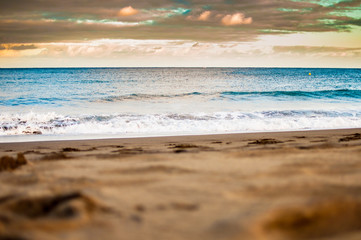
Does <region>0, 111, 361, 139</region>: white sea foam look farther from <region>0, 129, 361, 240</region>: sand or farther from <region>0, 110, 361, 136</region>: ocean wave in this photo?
<region>0, 129, 361, 240</region>: sand

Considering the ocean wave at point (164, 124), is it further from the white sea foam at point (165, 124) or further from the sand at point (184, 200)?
the sand at point (184, 200)

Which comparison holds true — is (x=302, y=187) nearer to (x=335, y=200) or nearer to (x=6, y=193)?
(x=335, y=200)

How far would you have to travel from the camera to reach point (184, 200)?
2.08 m

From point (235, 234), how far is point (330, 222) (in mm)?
629

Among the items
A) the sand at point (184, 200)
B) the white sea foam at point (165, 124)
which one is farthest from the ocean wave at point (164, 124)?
the sand at point (184, 200)

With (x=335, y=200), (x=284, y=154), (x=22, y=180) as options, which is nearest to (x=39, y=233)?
(x=22, y=180)

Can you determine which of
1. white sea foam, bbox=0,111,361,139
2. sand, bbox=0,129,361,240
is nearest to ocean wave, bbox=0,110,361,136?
white sea foam, bbox=0,111,361,139

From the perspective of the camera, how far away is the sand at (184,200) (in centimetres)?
164

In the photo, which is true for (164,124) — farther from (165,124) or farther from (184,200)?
(184,200)

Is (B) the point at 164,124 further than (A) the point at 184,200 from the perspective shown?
Yes

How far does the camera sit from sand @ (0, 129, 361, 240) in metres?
1.64

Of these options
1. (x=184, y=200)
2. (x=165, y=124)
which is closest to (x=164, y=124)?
(x=165, y=124)

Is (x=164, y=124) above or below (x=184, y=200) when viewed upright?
below

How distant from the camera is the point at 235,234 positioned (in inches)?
62.3
